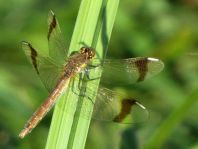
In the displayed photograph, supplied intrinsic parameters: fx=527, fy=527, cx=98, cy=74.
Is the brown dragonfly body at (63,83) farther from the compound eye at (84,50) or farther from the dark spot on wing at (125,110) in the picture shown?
the dark spot on wing at (125,110)

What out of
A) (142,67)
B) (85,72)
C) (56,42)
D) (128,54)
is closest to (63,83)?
(85,72)

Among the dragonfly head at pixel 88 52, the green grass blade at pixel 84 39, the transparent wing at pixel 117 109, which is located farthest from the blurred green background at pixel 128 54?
the green grass blade at pixel 84 39

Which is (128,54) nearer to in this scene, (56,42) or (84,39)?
(56,42)

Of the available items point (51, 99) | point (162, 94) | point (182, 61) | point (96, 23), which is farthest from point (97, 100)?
point (182, 61)

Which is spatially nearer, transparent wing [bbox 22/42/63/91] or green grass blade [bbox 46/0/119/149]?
green grass blade [bbox 46/0/119/149]

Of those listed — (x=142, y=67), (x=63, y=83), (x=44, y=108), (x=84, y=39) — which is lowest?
(x=44, y=108)

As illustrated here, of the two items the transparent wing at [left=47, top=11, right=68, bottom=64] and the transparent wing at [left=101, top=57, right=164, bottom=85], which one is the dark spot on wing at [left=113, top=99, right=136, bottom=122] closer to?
the transparent wing at [left=101, top=57, right=164, bottom=85]

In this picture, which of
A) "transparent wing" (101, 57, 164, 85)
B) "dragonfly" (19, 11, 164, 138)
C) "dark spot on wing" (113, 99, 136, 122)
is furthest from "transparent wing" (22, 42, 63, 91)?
"dark spot on wing" (113, 99, 136, 122)
